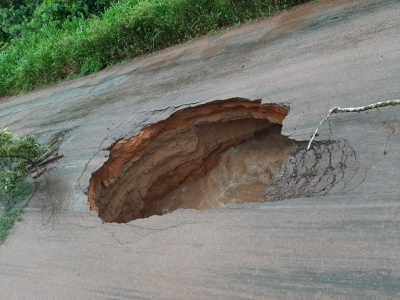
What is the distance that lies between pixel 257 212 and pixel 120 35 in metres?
5.10

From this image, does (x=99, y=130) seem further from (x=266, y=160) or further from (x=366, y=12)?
(x=366, y=12)

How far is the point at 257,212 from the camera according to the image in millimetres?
2824

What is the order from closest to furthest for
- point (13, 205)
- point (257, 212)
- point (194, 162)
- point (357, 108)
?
point (257, 212) → point (357, 108) → point (13, 205) → point (194, 162)

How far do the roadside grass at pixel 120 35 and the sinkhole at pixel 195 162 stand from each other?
6.61 feet

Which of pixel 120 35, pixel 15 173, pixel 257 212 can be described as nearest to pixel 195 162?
pixel 15 173

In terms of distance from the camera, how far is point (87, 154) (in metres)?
4.37

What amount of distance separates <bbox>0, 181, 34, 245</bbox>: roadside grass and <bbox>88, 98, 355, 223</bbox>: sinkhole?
732 mm

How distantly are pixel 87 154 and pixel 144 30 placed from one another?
3.19 meters

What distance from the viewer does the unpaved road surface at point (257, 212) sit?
2383 millimetres

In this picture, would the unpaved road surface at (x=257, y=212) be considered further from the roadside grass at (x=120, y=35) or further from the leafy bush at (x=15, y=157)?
the roadside grass at (x=120, y=35)

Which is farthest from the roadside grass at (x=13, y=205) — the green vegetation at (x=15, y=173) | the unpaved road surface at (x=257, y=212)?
the unpaved road surface at (x=257, y=212)

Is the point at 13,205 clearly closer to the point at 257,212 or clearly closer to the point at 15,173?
the point at 15,173

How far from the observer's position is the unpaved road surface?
7.82 ft

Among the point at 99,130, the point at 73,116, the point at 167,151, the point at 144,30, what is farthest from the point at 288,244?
the point at 144,30
